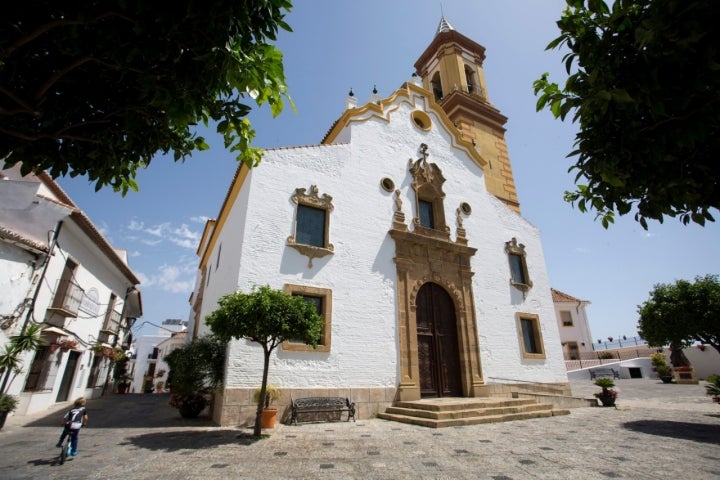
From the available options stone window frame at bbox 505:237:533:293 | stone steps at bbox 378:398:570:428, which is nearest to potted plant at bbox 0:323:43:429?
stone steps at bbox 378:398:570:428

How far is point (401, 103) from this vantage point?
1594 centimetres

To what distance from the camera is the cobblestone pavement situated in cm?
526

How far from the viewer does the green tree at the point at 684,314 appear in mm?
16156

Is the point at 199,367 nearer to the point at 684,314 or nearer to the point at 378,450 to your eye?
the point at 378,450

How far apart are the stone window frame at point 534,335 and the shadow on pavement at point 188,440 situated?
11321 mm

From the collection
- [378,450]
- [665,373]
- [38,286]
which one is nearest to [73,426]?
[378,450]

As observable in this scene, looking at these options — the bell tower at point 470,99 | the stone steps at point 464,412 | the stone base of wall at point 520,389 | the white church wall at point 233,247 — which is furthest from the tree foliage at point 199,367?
the bell tower at point 470,99

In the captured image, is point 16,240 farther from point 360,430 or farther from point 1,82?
point 360,430

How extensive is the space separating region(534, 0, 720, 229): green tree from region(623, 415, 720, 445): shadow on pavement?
597 centimetres

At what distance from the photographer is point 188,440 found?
7.37 metres

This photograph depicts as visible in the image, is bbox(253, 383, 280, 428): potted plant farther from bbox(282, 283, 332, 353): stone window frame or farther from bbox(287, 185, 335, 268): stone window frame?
bbox(287, 185, 335, 268): stone window frame

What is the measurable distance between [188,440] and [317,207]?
7.32m

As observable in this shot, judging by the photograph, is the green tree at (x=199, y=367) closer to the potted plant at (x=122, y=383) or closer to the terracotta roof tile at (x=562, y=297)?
the potted plant at (x=122, y=383)

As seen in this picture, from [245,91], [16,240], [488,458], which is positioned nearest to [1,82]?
[245,91]
